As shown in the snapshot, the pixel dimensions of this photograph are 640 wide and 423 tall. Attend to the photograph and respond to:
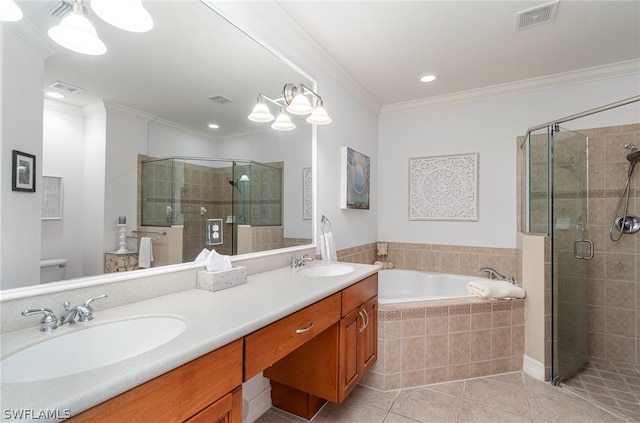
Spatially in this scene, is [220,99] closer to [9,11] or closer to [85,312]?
[9,11]

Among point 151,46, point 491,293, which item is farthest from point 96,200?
point 491,293

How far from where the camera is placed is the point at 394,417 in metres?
1.80

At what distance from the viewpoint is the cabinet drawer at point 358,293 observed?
161 cm

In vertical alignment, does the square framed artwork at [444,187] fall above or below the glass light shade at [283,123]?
below

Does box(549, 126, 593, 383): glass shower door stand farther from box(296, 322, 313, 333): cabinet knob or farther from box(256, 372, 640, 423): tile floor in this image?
box(296, 322, 313, 333): cabinet knob

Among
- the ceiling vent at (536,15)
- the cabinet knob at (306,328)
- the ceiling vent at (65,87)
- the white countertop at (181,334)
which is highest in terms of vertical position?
the ceiling vent at (536,15)

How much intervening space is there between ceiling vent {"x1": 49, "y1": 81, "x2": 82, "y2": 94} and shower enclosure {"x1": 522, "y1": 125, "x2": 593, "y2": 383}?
2863 mm

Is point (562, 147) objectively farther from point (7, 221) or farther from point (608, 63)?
point (7, 221)

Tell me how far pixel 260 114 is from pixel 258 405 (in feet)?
5.88

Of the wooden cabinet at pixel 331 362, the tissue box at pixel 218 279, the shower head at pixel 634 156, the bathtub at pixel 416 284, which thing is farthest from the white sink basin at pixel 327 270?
the shower head at pixel 634 156

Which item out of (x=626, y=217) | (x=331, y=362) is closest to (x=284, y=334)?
(x=331, y=362)

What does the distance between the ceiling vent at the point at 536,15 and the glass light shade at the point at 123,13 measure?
213 centimetres

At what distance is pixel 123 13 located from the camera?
40.8 inches

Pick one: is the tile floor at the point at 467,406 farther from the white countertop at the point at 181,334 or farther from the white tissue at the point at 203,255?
the white tissue at the point at 203,255
